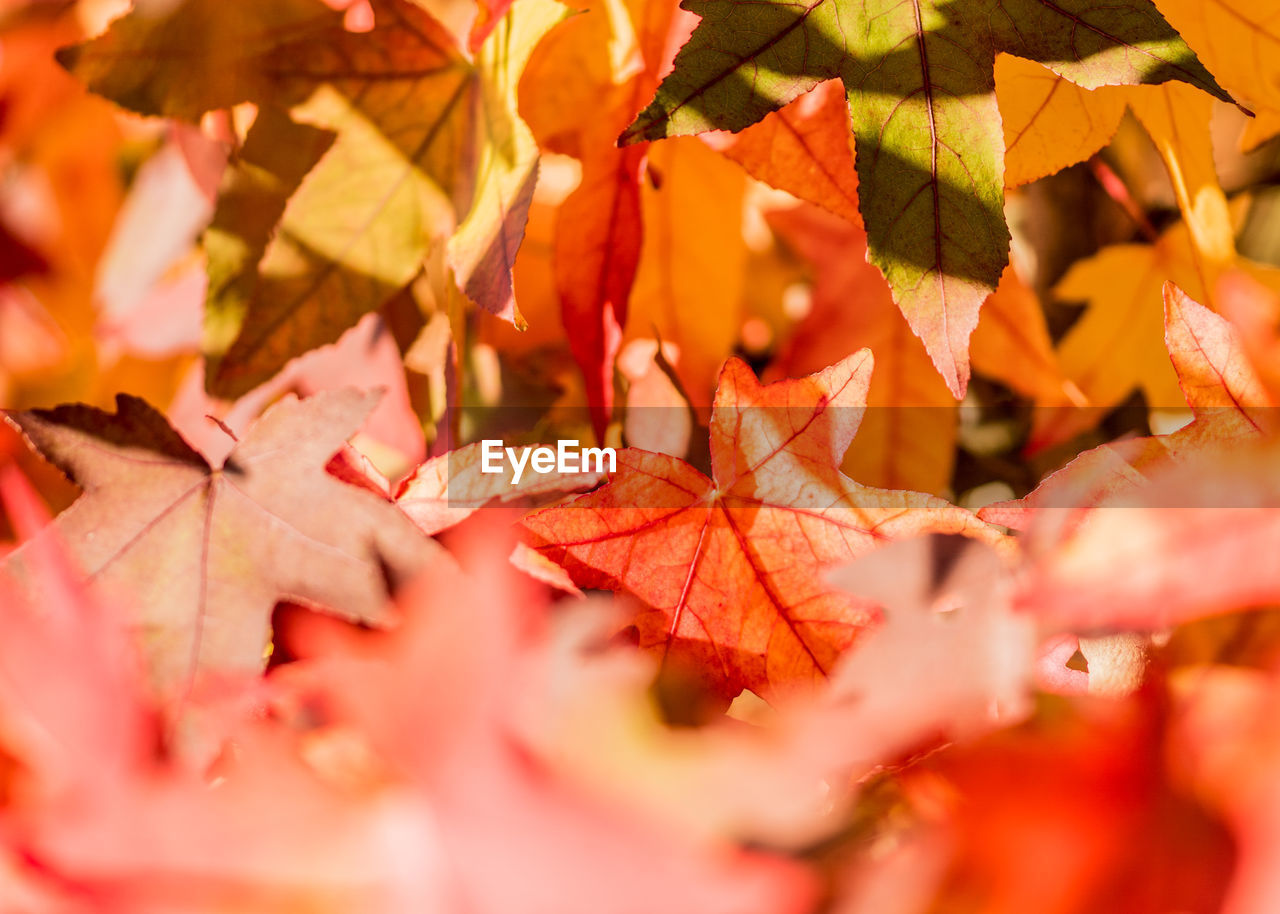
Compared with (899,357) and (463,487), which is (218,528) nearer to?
(463,487)

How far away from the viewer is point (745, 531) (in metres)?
0.32

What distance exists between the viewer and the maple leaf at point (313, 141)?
38 centimetres

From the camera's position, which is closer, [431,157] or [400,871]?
[400,871]

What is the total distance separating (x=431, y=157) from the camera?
1.37 ft

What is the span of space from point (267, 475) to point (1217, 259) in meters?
0.44

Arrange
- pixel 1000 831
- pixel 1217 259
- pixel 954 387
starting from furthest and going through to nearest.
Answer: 1. pixel 1217 259
2. pixel 954 387
3. pixel 1000 831

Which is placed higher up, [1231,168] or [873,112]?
[873,112]

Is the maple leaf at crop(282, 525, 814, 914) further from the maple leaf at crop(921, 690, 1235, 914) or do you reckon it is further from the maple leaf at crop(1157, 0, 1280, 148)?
the maple leaf at crop(1157, 0, 1280, 148)

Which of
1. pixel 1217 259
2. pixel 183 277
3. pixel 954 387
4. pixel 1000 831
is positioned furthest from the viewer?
pixel 183 277

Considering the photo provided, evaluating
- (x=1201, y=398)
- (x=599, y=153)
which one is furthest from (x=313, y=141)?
(x=1201, y=398)

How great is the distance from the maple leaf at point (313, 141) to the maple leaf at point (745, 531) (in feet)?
0.47

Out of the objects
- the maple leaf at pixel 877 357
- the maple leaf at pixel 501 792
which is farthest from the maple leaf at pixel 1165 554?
the maple leaf at pixel 877 357

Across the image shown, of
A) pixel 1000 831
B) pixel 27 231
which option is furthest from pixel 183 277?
pixel 1000 831

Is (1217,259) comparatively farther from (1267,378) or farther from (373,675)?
(373,675)
